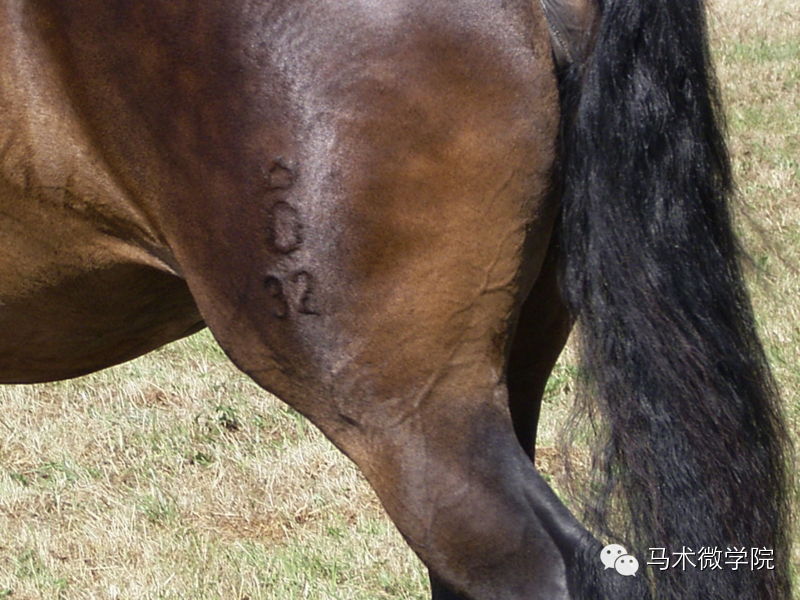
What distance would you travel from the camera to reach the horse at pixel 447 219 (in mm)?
1600

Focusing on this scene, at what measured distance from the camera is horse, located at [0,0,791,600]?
5.25ft

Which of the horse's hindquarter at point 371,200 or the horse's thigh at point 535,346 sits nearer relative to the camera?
the horse's hindquarter at point 371,200

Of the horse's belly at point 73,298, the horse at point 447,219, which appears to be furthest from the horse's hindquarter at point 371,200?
the horse's belly at point 73,298

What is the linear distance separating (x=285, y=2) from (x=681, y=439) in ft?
2.62

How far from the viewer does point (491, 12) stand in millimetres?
1598

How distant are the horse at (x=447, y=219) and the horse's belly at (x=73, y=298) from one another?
3 cm

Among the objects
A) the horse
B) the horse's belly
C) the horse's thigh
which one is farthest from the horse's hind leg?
the horse's belly

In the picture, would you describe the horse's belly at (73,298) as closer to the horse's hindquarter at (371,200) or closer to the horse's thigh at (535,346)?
the horse's hindquarter at (371,200)

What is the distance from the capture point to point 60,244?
1.82 meters

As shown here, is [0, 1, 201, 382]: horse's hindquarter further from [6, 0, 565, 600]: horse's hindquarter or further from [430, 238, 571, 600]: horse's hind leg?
[430, 238, 571, 600]: horse's hind leg

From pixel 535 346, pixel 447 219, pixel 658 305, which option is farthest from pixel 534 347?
pixel 447 219

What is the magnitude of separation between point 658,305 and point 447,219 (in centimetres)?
33

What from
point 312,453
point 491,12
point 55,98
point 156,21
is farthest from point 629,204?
point 312,453

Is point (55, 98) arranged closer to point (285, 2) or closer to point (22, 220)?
point (22, 220)
